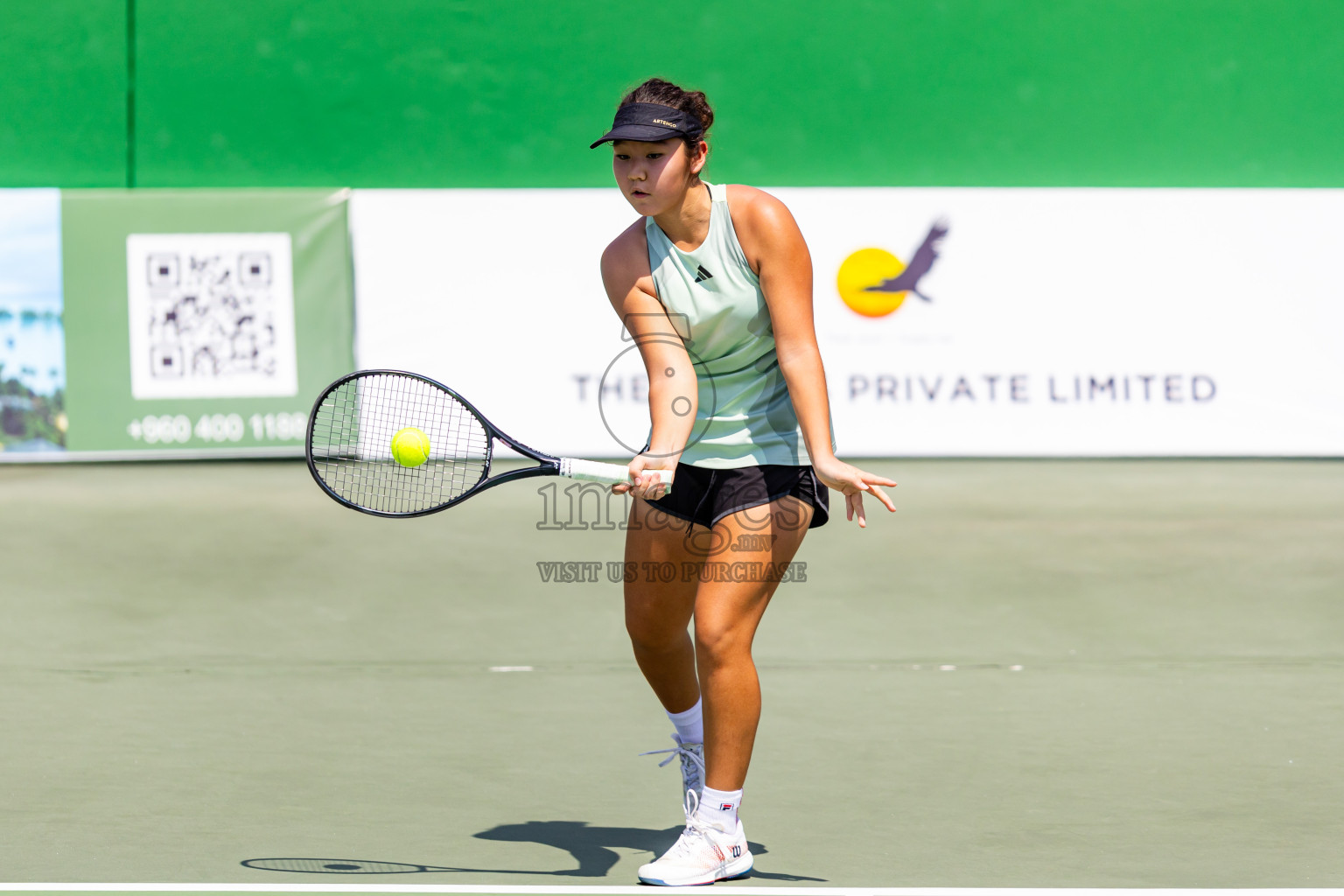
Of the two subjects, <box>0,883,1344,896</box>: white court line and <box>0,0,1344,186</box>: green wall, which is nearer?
<box>0,883,1344,896</box>: white court line

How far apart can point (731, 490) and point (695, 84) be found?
7.89m

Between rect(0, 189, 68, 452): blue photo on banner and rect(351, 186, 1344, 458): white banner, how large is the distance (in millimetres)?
1862

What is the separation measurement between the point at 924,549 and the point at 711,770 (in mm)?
3744

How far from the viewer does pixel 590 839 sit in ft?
10.6

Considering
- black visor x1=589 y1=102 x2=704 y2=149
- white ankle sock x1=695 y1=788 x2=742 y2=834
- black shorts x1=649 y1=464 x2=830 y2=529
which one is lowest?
white ankle sock x1=695 y1=788 x2=742 y2=834

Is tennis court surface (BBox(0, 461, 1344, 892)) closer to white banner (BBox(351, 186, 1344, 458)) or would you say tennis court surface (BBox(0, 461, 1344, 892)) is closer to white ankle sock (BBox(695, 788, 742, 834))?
white ankle sock (BBox(695, 788, 742, 834))

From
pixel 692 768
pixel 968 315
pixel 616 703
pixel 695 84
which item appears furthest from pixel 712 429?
pixel 695 84

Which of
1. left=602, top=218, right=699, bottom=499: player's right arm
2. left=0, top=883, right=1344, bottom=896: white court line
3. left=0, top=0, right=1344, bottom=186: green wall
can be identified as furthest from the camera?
left=0, top=0, right=1344, bottom=186: green wall

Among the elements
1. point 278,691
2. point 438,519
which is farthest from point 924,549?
point 278,691

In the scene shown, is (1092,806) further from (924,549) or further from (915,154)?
(915,154)

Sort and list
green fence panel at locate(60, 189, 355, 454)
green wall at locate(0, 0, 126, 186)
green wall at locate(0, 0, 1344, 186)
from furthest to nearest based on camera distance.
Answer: green wall at locate(0, 0, 1344, 186) < green wall at locate(0, 0, 126, 186) < green fence panel at locate(60, 189, 355, 454)

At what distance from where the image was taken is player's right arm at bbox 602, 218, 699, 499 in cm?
300

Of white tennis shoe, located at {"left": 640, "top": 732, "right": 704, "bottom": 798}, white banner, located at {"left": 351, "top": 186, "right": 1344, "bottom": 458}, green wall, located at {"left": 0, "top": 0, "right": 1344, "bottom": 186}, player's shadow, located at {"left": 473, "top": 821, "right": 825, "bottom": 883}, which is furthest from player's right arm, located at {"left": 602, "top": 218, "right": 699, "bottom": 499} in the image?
green wall, located at {"left": 0, "top": 0, "right": 1344, "bottom": 186}

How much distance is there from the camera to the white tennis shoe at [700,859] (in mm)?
2920
